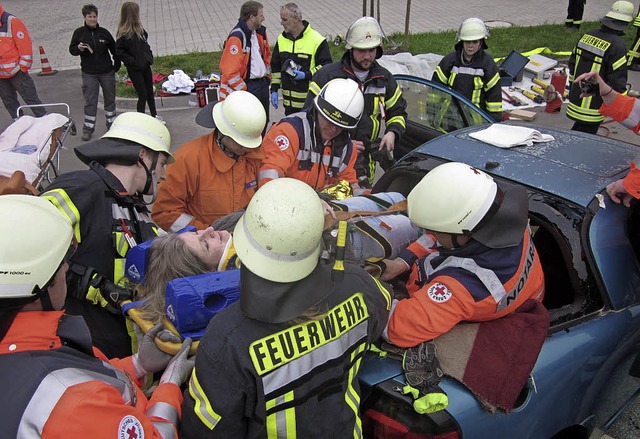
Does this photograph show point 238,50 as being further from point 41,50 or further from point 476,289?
point 41,50

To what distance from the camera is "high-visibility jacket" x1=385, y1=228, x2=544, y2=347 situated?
2.14m

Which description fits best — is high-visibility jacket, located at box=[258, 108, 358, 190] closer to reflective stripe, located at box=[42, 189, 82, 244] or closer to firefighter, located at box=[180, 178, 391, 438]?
reflective stripe, located at box=[42, 189, 82, 244]

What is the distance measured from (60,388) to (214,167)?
210 centimetres

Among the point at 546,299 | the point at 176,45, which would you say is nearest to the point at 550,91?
the point at 546,299

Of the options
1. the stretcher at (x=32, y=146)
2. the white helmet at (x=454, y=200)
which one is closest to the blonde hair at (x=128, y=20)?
the stretcher at (x=32, y=146)

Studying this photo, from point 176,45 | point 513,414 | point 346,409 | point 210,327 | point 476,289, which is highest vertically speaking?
point 210,327

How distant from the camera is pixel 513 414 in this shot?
220 centimetres

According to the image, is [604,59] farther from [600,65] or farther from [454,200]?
[454,200]

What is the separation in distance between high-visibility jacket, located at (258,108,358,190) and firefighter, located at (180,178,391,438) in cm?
189

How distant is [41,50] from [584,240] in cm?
1130

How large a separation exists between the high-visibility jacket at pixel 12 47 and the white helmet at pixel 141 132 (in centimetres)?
561

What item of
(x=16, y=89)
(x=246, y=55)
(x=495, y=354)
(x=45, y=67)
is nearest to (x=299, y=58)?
(x=246, y=55)

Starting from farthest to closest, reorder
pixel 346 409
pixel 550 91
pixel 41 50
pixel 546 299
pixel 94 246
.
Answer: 1. pixel 41 50
2. pixel 550 91
3. pixel 546 299
4. pixel 94 246
5. pixel 346 409

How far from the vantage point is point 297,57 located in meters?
6.56
